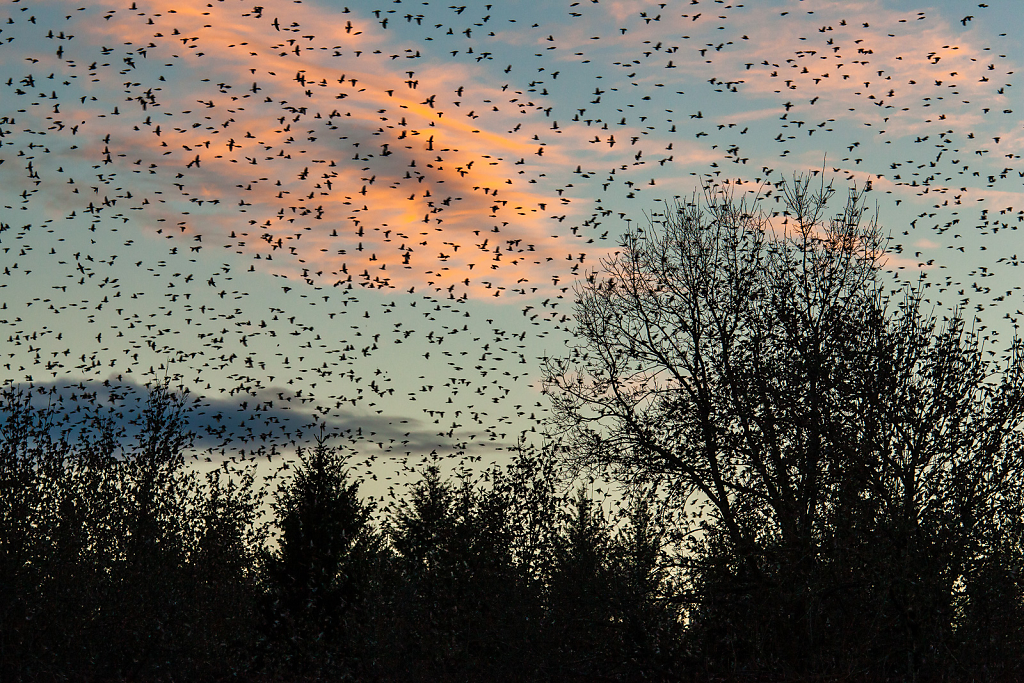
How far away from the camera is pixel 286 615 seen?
1211 inches

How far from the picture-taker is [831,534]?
654 inches

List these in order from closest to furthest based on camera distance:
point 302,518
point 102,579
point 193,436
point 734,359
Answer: point 102,579 → point 734,359 → point 193,436 → point 302,518

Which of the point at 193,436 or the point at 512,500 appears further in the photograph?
the point at 193,436

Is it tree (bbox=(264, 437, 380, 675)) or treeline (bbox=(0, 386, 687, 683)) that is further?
tree (bbox=(264, 437, 380, 675))

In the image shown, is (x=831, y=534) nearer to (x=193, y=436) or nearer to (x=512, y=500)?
(x=512, y=500)

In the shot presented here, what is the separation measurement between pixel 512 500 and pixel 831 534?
35.1ft

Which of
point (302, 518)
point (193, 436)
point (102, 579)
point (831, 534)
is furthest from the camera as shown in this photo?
point (302, 518)

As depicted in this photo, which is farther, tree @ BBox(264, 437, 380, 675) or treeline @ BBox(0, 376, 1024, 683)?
tree @ BBox(264, 437, 380, 675)

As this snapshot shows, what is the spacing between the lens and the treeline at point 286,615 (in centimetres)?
2102

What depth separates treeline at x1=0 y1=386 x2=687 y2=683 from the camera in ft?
68.9

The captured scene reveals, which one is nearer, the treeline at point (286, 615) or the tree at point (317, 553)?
the treeline at point (286, 615)

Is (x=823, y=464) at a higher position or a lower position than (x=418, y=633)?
higher

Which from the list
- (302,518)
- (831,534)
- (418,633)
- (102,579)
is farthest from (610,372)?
(302,518)

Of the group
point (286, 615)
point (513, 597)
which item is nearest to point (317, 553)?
point (286, 615)
